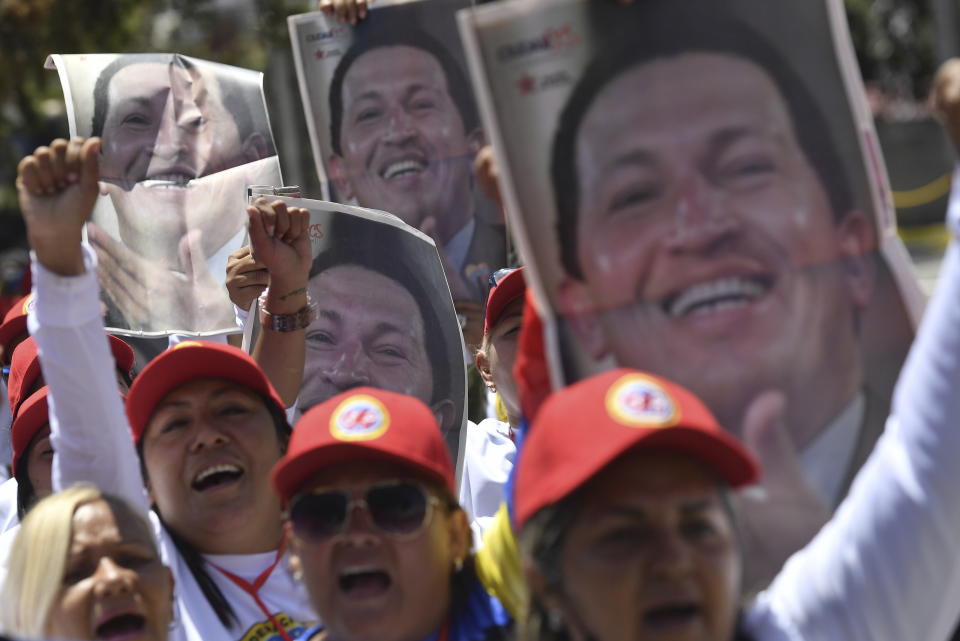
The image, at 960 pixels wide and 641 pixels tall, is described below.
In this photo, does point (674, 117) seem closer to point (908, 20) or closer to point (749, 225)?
point (749, 225)

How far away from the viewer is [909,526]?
2205 mm

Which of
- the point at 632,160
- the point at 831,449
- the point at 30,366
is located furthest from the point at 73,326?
the point at 30,366

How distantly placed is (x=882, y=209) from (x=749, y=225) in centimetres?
23

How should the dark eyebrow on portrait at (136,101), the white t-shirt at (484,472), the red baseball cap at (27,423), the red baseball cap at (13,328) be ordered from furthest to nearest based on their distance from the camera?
1. the red baseball cap at (13,328)
2. the dark eyebrow on portrait at (136,101)
3. the white t-shirt at (484,472)
4. the red baseball cap at (27,423)

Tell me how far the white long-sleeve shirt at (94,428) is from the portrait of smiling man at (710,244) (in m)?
0.90

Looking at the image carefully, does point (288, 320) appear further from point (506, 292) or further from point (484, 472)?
point (484, 472)

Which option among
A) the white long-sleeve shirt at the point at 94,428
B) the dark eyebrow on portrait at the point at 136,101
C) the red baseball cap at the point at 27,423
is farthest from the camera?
the dark eyebrow on portrait at the point at 136,101

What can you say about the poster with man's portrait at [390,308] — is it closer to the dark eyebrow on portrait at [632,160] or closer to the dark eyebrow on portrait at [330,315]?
the dark eyebrow on portrait at [330,315]

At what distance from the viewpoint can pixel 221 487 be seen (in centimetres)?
339

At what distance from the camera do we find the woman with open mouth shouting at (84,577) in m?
2.81

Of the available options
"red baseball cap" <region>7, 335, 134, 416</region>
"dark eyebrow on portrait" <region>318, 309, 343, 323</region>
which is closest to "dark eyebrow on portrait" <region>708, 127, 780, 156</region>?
"dark eyebrow on portrait" <region>318, 309, 343, 323</region>

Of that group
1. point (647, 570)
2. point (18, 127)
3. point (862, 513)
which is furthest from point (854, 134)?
point (18, 127)

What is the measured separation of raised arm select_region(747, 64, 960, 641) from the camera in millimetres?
2174

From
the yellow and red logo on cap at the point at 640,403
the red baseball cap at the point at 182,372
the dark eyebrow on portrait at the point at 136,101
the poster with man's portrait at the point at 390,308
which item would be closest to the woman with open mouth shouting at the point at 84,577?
the red baseball cap at the point at 182,372
